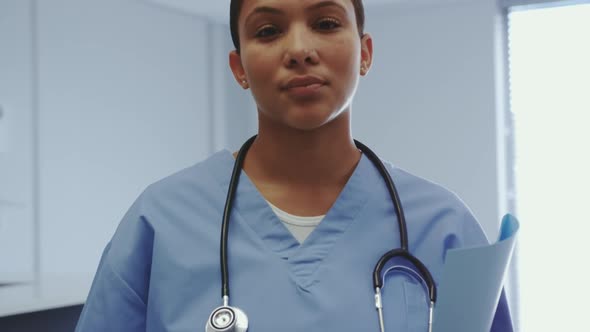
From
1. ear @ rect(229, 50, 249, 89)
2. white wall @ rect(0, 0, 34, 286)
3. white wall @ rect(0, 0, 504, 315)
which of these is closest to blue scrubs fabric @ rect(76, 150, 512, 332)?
ear @ rect(229, 50, 249, 89)

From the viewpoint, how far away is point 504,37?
11.1 feet

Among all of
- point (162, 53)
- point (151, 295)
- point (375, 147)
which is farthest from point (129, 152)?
point (151, 295)

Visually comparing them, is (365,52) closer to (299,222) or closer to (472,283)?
(299,222)

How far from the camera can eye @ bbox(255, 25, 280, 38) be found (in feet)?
2.50

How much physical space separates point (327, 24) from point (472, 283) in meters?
0.33

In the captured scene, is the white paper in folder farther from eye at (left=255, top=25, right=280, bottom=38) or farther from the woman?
eye at (left=255, top=25, right=280, bottom=38)

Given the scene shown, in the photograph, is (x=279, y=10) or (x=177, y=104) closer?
(x=279, y=10)

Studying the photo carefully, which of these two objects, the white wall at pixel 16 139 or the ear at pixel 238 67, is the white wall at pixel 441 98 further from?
the ear at pixel 238 67

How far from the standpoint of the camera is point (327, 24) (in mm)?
767

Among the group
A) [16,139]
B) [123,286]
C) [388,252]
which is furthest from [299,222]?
[16,139]

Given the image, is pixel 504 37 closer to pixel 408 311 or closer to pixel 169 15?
pixel 169 15

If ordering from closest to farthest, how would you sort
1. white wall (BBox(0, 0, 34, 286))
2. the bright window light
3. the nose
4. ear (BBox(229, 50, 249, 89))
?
the nose → ear (BBox(229, 50, 249, 89)) → white wall (BBox(0, 0, 34, 286)) → the bright window light

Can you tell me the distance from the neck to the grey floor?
0.61 meters

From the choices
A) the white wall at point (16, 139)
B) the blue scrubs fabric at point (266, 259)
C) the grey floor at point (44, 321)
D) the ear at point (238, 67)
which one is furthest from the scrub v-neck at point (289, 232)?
the white wall at point (16, 139)
